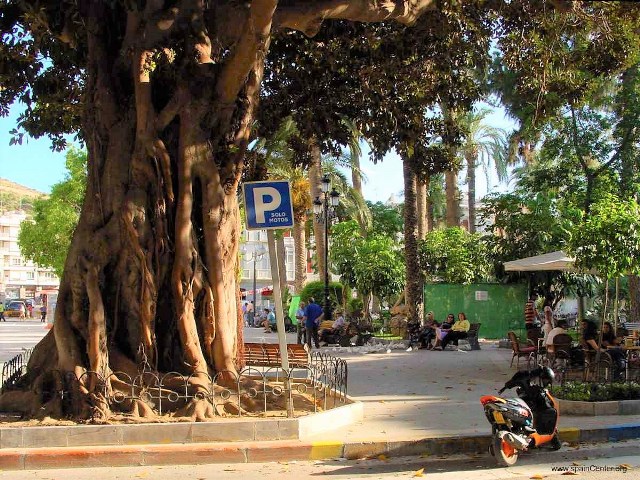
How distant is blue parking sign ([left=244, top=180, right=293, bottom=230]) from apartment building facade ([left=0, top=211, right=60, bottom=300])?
402 ft

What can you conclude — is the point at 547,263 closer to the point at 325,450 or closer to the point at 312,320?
the point at 312,320

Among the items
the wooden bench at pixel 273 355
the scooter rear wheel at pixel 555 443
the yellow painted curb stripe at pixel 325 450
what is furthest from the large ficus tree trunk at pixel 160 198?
the scooter rear wheel at pixel 555 443

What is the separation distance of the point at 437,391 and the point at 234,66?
690 centimetres

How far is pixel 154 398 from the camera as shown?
32.4 feet

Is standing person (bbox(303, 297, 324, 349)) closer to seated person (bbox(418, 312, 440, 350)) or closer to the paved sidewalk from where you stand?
seated person (bbox(418, 312, 440, 350))

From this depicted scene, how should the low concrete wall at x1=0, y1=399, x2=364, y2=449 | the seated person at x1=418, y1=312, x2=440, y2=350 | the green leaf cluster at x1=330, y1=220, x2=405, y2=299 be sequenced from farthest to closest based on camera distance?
the green leaf cluster at x1=330, y1=220, x2=405, y2=299 → the seated person at x1=418, y1=312, x2=440, y2=350 → the low concrete wall at x1=0, y1=399, x2=364, y2=449

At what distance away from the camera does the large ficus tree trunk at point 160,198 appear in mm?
10039

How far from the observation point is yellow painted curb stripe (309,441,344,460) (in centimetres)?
895

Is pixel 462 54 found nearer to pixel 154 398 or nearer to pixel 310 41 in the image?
pixel 310 41

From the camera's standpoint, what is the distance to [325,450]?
8.98 metres

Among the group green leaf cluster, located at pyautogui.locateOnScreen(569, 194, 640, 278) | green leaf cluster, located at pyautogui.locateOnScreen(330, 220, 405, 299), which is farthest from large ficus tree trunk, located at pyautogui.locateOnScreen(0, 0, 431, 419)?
green leaf cluster, located at pyautogui.locateOnScreen(330, 220, 405, 299)

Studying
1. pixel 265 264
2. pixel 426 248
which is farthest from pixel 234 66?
pixel 265 264

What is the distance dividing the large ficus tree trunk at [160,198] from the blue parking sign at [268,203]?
75 centimetres

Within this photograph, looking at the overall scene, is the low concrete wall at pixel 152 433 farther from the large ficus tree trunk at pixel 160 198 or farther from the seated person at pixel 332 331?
the seated person at pixel 332 331
